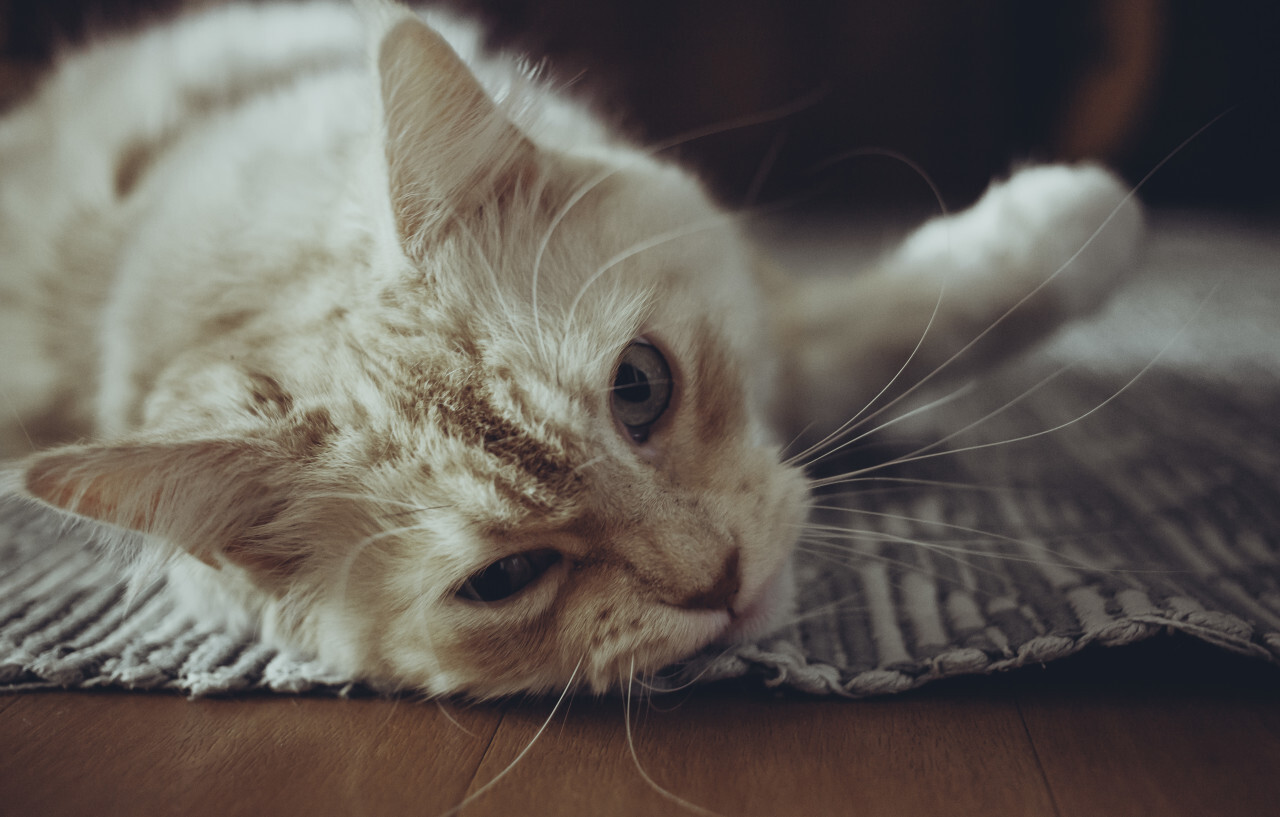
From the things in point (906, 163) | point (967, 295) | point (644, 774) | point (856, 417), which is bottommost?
point (644, 774)

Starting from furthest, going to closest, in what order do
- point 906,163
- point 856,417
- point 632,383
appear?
1. point 906,163
2. point 856,417
3. point 632,383

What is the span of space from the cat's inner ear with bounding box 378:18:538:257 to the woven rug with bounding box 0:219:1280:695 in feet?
1.71

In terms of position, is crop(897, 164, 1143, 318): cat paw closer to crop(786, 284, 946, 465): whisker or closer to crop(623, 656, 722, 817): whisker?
crop(786, 284, 946, 465): whisker

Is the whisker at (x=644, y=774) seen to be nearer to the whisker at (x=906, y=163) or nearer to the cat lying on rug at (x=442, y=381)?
the cat lying on rug at (x=442, y=381)

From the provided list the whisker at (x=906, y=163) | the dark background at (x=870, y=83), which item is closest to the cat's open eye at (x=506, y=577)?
the whisker at (x=906, y=163)

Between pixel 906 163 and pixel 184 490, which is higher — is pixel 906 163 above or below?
above

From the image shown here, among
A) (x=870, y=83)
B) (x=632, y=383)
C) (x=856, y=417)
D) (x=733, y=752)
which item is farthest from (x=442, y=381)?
(x=870, y=83)

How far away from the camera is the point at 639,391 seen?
857mm

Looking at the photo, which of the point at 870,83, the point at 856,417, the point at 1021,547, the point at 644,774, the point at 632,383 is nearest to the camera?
the point at 644,774

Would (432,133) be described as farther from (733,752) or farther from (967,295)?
(967,295)

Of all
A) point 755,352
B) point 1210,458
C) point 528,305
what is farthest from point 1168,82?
point 528,305

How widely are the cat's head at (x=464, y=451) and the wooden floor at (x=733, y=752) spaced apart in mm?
64

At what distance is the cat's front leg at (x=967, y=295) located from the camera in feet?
3.80

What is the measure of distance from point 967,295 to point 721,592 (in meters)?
0.63
